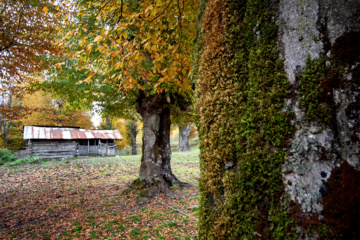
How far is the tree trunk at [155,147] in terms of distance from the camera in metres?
7.66

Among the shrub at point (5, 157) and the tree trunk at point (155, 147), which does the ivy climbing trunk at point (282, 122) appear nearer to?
the tree trunk at point (155, 147)

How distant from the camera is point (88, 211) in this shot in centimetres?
633

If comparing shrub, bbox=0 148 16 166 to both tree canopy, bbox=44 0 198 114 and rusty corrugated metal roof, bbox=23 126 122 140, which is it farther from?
tree canopy, bbox=44 0 198 114

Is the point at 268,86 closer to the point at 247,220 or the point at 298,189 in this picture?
the point at 298,189

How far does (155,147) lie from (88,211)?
3.24m

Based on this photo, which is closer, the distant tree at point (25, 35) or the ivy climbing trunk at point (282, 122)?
the ivy climbing trunk at point (282, 122)

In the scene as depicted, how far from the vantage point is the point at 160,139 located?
7926 millimetres

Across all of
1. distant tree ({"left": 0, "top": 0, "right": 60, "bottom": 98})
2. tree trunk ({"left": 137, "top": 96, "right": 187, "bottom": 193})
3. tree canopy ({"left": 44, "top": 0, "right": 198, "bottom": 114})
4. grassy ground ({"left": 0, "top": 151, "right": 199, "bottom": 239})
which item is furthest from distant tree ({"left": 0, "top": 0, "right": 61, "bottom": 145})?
grassy ground ({"left": 0, "top": 151, "right": 199, "bottom": 239})

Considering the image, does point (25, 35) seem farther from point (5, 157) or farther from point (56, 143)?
point (56, 143)

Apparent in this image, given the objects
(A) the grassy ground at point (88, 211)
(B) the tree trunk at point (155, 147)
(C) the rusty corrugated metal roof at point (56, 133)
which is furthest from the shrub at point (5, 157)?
(B) the tree trunk at point (155, 147)

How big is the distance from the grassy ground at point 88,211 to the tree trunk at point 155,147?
28.8 inches

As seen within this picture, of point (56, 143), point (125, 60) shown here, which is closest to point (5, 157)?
point (56, 143)

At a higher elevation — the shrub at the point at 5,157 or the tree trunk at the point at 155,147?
the tree trunk at the point at 155,147

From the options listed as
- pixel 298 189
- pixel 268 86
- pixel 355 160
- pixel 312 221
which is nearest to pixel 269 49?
pixel 268 86
